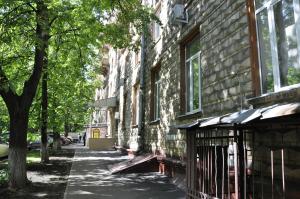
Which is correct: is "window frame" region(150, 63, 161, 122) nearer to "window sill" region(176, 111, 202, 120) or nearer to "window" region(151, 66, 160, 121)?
"window" region(151, 66, 160, 121)

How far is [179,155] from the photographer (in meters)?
9.38

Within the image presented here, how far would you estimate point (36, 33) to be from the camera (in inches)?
350

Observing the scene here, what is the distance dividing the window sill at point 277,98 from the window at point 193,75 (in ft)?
10.3

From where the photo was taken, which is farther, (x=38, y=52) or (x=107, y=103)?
(x=107, y=103)

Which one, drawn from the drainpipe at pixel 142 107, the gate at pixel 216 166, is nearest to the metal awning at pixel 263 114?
the gate at pixel 216 166

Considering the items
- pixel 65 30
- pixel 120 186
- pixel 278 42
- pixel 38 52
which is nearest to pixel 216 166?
pixel 278 42

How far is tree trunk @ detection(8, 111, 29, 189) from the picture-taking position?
8.55 m

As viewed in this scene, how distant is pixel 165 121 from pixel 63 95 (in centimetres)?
954

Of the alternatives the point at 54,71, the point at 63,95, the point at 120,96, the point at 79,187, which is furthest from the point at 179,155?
the point at 120,96

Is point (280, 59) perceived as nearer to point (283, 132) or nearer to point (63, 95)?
point (283, 132)

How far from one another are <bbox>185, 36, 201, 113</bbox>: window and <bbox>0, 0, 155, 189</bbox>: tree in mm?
2678

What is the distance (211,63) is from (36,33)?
14.7ft

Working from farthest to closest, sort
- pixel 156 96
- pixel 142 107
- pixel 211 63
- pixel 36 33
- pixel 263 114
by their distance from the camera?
pixel 142 107 → pixel 156 96 → pixel 36 33 → pixel 211 63 → pixel 263 114

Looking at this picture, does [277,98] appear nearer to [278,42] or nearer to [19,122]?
[278,42]
